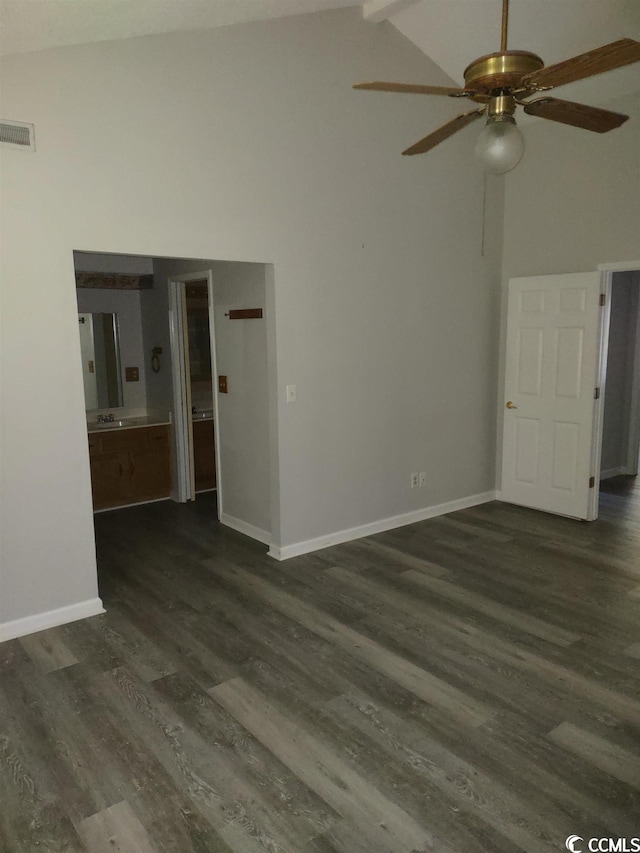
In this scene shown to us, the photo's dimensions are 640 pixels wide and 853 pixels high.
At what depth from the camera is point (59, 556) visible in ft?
11.6

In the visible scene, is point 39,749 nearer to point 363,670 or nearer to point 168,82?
point 363,670

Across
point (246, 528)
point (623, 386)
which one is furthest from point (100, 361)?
point (623, 386)

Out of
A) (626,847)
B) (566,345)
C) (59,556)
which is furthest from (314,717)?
(566,345)

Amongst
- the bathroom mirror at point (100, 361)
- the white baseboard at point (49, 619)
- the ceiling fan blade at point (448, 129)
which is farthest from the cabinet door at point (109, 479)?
the ceiling fan blade at point (448, 129)

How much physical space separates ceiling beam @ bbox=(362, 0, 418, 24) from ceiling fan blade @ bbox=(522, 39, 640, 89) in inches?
93.7

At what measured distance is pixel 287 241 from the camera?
4.25 metres

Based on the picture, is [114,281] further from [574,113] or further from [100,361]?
[574,113]

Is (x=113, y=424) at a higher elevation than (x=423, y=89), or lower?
lower

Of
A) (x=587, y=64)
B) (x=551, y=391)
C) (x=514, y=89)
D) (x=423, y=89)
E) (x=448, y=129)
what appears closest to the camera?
(x=587, y=64)

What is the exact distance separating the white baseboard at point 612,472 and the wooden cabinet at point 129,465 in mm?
4613

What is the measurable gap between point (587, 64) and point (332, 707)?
9.09 feet

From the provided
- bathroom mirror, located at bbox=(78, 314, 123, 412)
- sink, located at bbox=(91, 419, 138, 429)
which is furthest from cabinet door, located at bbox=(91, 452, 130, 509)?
bathroom mirror, located at bbox=(78, 314, 123, 412)

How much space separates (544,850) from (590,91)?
4.98m

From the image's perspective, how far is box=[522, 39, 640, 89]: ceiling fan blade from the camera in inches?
80.9
